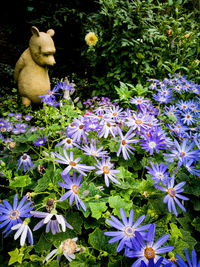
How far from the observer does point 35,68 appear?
208cm

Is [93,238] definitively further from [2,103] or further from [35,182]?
[2,103]

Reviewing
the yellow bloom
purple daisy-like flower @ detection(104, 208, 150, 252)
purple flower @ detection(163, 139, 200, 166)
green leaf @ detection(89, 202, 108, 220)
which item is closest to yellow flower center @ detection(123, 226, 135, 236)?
purple daisy-like flower @ detection(104, 208, 150, 252)

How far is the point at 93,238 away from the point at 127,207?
0.16 metres

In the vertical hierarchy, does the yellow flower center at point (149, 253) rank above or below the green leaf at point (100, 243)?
above

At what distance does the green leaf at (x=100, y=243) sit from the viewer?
1.99 ft

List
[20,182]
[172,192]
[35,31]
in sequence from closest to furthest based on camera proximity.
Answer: [172,192]
[20,182]
[35,31]

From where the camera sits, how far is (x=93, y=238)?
625mm

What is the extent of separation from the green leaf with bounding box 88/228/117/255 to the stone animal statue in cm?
180

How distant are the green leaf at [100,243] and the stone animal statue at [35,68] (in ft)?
5.89

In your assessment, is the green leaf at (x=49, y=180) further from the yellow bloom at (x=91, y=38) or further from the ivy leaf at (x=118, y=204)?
the yellow bloom at (x=91, y=38)

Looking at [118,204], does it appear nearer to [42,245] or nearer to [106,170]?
[106,170]

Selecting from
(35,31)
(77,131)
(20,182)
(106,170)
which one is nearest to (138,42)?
(35,31)

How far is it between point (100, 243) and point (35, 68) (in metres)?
1.95

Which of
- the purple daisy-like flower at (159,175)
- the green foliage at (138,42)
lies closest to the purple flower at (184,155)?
the purple daisy-like flower at (159,175)
